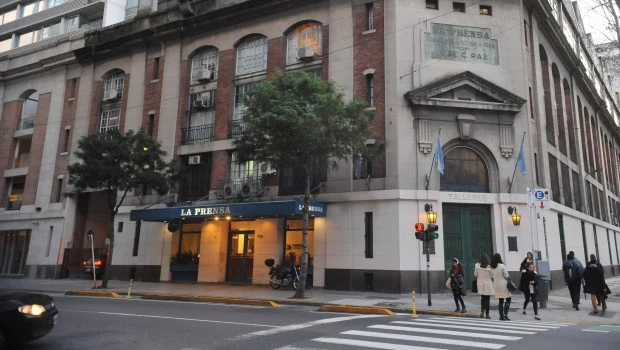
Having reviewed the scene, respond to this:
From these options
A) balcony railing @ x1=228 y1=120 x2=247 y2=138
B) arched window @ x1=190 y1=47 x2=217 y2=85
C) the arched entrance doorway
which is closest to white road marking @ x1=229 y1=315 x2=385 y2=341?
the arched entrance doorway

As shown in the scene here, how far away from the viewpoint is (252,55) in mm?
26172

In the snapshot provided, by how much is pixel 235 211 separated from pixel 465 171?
10965 mm

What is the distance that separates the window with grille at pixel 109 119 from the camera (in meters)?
29.8

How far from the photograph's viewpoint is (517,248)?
20.0 m

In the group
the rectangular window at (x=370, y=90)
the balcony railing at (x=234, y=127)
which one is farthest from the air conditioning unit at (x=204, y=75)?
the rectangular window at (x=370, y=90)

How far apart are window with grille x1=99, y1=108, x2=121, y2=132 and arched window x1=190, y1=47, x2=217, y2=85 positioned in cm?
620

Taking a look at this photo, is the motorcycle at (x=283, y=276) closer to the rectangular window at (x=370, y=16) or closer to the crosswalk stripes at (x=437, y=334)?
the crosswalk stripes at (x=437, y=334)

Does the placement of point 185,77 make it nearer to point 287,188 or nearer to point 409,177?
point 287,188

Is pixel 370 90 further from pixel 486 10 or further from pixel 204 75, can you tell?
pixel 204 75

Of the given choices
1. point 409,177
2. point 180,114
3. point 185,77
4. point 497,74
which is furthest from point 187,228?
point 497,74

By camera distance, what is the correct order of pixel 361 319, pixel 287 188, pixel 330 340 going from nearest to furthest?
pixel 330 340 → pixel 361 319 → pixel 287 188

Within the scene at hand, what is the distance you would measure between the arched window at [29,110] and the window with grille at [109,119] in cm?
767

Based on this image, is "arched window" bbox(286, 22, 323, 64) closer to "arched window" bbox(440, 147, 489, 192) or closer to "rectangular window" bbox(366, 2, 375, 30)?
"rectangular window" bbox(366, 2, 375, 30)

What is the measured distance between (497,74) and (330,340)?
17425 mm
